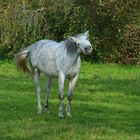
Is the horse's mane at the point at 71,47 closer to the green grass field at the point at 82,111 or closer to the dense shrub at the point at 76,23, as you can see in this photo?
the green grass field at the point at 82,111

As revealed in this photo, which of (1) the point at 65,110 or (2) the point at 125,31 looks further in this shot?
(2) the point at 125,31

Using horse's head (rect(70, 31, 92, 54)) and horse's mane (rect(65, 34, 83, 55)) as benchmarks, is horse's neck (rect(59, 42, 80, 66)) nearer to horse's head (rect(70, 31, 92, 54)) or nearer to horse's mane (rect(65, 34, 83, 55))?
horse's mane (rect(65, 34, 83, 55))

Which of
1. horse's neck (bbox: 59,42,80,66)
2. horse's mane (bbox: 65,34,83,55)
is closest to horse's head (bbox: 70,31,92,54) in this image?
horse's mane (bbox: 65,34,83,55)

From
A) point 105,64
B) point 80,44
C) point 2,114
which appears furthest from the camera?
point 105,64

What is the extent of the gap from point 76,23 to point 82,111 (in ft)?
37.7

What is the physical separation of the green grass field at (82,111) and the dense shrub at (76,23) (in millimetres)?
3694

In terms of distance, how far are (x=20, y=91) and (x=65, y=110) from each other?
3.57m

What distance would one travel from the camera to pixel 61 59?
11.8 metres

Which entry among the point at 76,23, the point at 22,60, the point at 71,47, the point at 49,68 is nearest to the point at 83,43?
the point at 71,47

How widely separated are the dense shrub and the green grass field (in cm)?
369

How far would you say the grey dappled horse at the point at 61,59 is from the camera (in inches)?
457

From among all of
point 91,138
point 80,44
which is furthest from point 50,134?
point 80,44

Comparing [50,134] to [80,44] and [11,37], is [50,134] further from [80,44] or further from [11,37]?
[11,37]

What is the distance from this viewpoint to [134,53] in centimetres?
2438
